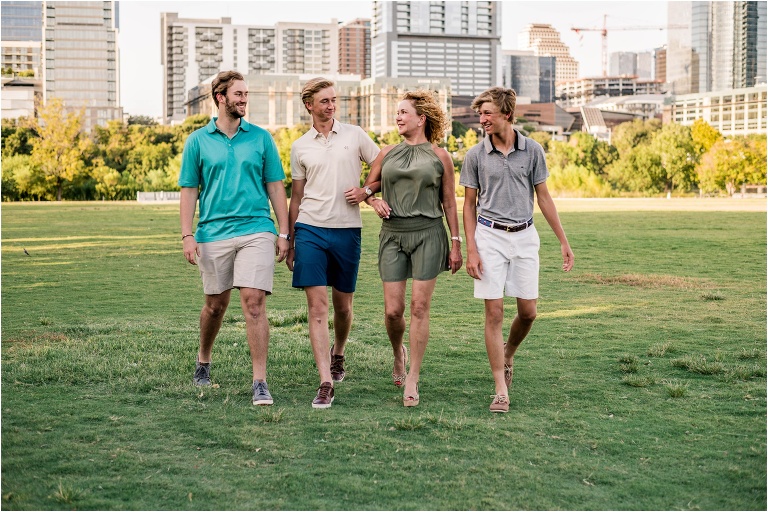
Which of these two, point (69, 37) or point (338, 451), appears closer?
point (338, 451)

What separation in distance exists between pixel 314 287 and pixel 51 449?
2.01m

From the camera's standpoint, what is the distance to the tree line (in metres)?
71.2

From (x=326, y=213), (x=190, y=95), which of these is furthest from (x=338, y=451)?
(x=190, y=95)

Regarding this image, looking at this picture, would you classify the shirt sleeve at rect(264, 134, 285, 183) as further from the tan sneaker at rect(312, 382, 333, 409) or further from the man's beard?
the tan sneaker at rect(312, 382, 333, 409)

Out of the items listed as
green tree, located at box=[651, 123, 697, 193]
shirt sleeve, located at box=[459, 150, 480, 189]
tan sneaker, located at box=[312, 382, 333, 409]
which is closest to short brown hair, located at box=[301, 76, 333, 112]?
shirt sleeve, located at box=[459, 150, 480, 189]

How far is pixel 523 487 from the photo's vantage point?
4.48 m

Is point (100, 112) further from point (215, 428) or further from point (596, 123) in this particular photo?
point (215, 428)

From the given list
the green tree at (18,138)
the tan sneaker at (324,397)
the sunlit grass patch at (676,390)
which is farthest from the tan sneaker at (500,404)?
the green tree at (18,138)

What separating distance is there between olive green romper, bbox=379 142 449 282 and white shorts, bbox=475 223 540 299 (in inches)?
11.2

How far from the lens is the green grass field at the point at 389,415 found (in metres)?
4.41

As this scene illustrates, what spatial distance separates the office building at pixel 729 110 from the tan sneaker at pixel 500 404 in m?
170

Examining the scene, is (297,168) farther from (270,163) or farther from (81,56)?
(81,56)

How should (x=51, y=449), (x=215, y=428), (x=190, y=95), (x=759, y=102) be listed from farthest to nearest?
1. (x=190, y=95)
2. (x=759, y=102)
3. (x=215, y=428)
4. (x=51, y=449)

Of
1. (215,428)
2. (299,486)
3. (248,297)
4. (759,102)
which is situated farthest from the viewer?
(759,102)
